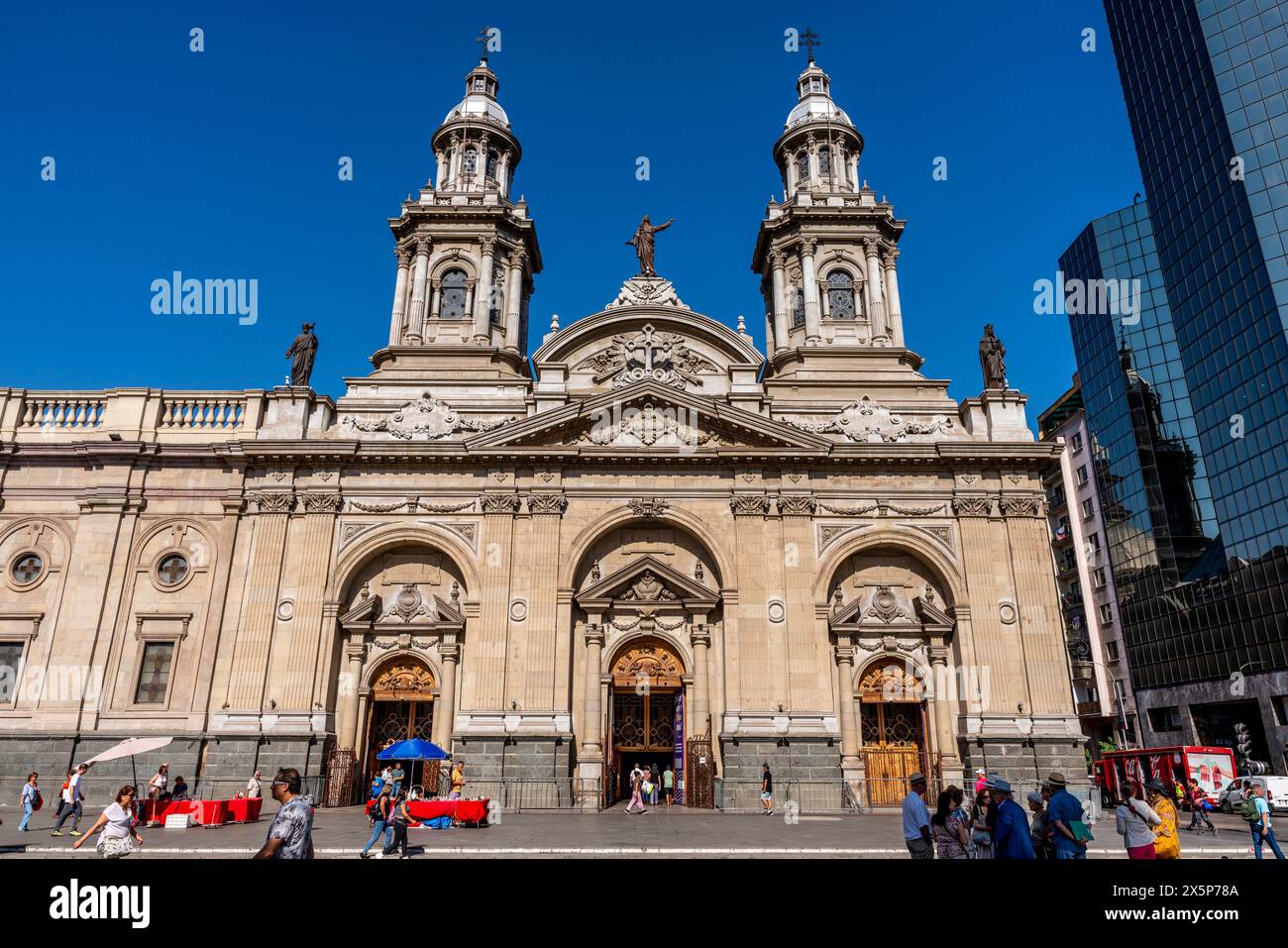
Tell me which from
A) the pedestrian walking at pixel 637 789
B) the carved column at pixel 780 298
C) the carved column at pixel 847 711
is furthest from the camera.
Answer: the carved column at pixel 780 298

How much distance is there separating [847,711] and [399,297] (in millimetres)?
26786

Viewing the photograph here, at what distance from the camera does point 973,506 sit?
29812mm

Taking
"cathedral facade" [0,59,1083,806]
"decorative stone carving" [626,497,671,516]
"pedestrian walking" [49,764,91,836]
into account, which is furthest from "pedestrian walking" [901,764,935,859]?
"decorative stone carving" [626,497,671,516]

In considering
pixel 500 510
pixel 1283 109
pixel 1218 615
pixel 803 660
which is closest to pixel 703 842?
pixel 803 660

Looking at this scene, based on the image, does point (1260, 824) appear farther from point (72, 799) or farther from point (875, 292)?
point (875, 292)

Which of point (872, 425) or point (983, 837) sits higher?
point (872, 425)

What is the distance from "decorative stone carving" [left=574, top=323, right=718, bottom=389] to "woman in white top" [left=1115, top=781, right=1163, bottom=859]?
24499 mm

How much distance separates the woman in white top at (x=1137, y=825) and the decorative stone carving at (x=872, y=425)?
21981mm

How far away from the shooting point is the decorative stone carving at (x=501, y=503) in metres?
29.4

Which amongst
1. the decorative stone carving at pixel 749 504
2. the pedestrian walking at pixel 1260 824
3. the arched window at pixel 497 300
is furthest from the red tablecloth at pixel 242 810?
the pedestrian walking at pixel 1260 824

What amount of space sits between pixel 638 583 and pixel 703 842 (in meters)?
13.3

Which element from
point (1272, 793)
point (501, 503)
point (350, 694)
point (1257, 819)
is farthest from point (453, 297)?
point (1272, 793)

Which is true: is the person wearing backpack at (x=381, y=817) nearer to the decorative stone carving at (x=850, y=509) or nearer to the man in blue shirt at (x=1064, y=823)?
the man in blue shirt at (x=1064, y=823)
